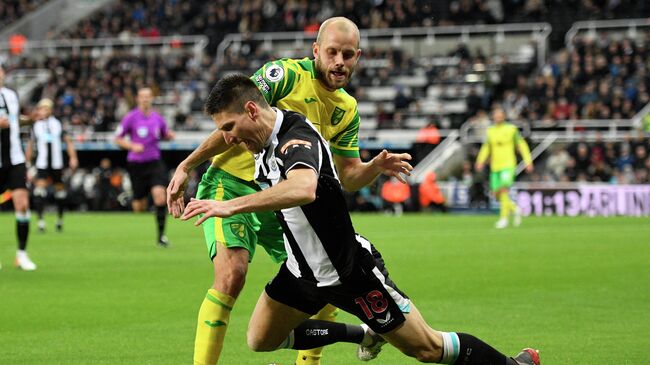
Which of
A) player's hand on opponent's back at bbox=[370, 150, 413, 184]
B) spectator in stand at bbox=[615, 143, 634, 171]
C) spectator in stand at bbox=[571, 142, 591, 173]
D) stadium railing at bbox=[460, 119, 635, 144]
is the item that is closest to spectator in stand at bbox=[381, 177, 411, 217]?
stadium railing at bbox=[460, 119, 635, 144]

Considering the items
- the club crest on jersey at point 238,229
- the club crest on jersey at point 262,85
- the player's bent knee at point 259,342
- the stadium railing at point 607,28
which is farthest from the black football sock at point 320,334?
the stadium railing at point 607,28

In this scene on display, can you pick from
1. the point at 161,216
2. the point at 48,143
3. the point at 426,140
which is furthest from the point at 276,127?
the point at 426,140

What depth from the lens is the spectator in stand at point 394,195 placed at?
107ft

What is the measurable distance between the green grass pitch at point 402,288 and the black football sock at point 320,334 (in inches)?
49.0

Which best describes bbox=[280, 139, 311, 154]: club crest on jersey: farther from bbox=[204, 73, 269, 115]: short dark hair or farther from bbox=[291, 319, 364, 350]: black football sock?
bbox=[291, 319, 364, 350]: black football sock

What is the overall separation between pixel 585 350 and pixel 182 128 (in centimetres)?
3234

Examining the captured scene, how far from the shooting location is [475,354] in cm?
608

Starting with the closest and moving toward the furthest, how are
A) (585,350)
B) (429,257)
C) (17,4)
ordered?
(585,350)
(429,257)
(17,4)

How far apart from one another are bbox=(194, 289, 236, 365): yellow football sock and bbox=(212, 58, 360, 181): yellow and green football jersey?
1.29 meters

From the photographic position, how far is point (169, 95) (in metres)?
43.6

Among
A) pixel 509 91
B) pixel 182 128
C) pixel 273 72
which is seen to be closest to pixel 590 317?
pixel 273 72

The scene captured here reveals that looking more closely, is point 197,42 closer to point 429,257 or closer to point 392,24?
point 392,24

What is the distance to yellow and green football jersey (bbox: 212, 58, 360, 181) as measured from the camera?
7152mm

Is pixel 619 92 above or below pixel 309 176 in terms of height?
below
